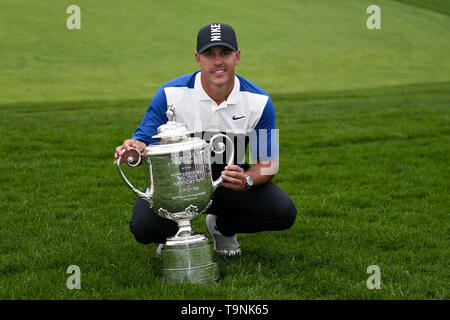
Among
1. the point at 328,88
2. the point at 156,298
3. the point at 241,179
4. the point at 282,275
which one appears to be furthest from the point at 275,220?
the point at 328,88

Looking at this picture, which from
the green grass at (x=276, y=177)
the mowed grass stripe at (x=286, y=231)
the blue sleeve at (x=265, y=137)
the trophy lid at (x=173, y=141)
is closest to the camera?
the trophy lid at (x=173, y=141)

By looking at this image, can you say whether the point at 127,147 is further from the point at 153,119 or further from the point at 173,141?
the point at 153,119

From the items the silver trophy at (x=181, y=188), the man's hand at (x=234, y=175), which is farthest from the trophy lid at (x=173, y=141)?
the man's hand at (x=234, y=175)

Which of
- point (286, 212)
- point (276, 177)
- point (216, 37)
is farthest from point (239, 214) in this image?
point (276, 177)

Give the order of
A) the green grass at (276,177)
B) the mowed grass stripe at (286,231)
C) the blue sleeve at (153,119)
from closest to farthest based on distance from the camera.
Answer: the mowed grass stripe at (286,231) → the green grass at (276,177) → the blue sleeve at (153,119)

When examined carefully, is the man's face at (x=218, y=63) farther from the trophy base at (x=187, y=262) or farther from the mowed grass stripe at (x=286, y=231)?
the mowed grass stripe at (x=286, y=231)

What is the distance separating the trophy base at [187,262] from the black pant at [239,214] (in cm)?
44

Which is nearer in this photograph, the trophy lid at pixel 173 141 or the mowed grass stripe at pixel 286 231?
the trophy lid at pixel 173 141

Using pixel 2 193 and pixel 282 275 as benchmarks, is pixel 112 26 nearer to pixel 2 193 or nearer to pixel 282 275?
pixel 2 193

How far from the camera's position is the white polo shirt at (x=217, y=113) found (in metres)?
3.63

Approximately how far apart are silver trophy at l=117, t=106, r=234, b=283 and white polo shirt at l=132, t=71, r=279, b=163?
373 mm

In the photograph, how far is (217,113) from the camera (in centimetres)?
367

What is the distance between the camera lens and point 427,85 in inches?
603
